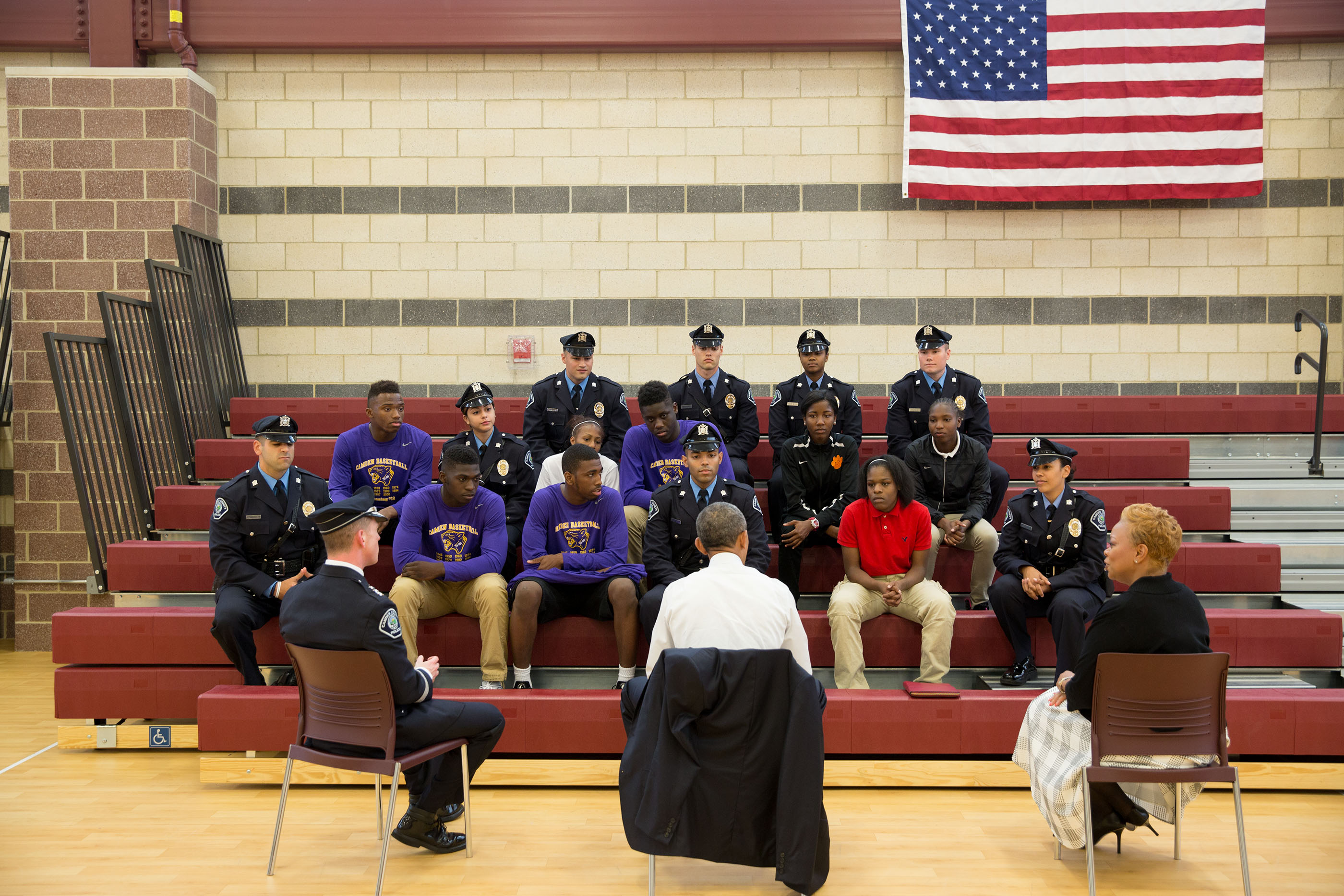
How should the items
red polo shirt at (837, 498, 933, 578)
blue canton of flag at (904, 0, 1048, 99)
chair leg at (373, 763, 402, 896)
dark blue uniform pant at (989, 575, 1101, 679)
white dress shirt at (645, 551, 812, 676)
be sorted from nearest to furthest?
chair leg at (373, 763, 402, 896), white dress shirt at (645, 551, 812, 676), dark blue uniform pant at (989, 575, 1101, 679), red polo shirt at (837, 498, 933, 578), blue canton of flag at (904, 0, 1048, 99)

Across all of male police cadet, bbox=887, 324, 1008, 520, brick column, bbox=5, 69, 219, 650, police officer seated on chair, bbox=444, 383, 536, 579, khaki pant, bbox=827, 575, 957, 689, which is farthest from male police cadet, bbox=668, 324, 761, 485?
brick column, bbox=5, 69, 219, 650

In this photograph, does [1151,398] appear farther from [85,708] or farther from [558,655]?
[85,708]

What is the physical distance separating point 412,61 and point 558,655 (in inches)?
192

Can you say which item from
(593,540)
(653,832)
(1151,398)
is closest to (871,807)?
(653,832)

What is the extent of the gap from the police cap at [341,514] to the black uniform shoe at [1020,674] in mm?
3073

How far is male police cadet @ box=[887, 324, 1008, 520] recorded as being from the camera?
6.13m

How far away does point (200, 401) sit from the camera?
272 inches

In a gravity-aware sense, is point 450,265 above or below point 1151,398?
above

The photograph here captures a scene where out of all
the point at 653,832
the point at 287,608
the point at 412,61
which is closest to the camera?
the point at 653,832

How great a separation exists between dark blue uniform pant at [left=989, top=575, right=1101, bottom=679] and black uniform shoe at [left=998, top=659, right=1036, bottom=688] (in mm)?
23

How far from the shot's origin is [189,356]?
6887 millimetres

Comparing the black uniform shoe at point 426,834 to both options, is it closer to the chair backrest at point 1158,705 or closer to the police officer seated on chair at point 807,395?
the chair backrest at point 1158,705

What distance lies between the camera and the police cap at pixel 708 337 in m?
6.34

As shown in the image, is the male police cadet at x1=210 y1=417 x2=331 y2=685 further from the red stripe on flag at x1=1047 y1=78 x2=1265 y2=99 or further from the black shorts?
the red stripe on flag at x1=1047 y1=78 x2=1265 y2=99
